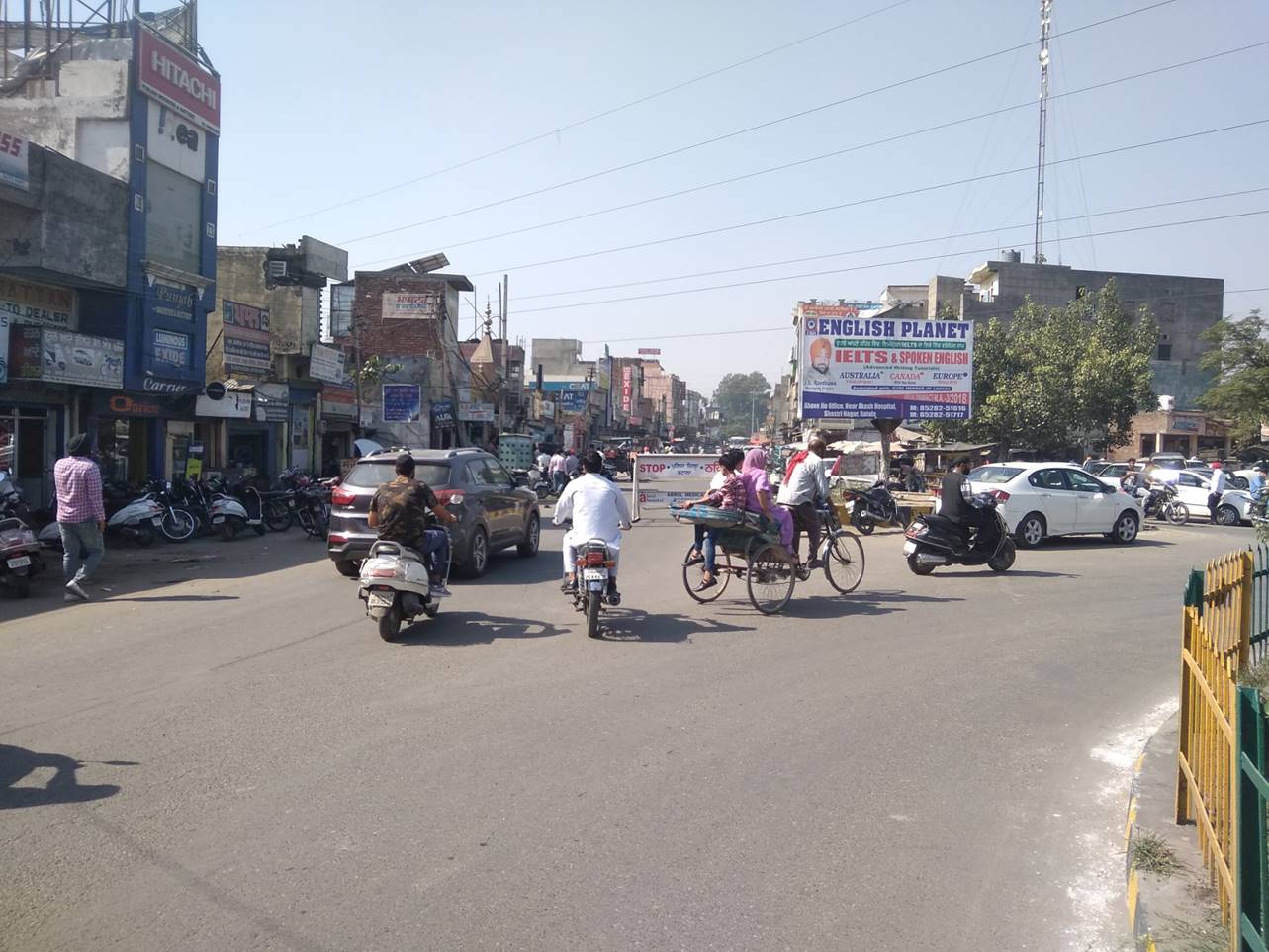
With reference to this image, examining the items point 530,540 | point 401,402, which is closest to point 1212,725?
point 530,540

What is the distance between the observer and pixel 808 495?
1135 cm

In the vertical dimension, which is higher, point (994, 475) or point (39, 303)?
point (39, 303)

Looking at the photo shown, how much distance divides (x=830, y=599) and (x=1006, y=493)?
277 inches

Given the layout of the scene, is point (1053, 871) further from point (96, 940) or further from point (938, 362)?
point (938, 362)

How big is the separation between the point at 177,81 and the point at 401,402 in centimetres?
1257

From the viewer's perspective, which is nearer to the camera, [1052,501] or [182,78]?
[1052,501]

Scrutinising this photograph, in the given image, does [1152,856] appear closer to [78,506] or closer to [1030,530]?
[78,506]

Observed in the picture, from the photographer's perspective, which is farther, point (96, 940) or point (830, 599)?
point (830, 599)

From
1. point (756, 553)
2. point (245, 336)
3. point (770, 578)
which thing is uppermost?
point (245, 336)

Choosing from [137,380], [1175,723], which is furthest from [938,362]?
[1175,723]

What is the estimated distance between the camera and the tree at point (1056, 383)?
1444 inches

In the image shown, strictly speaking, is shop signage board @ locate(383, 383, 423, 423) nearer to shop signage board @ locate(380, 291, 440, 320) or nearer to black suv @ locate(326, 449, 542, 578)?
shop signage board @ locate(380, 291, 440, 320)

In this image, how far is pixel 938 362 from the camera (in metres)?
27.2

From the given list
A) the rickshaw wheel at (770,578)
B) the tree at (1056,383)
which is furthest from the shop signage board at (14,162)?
the tree at (1056,383)
